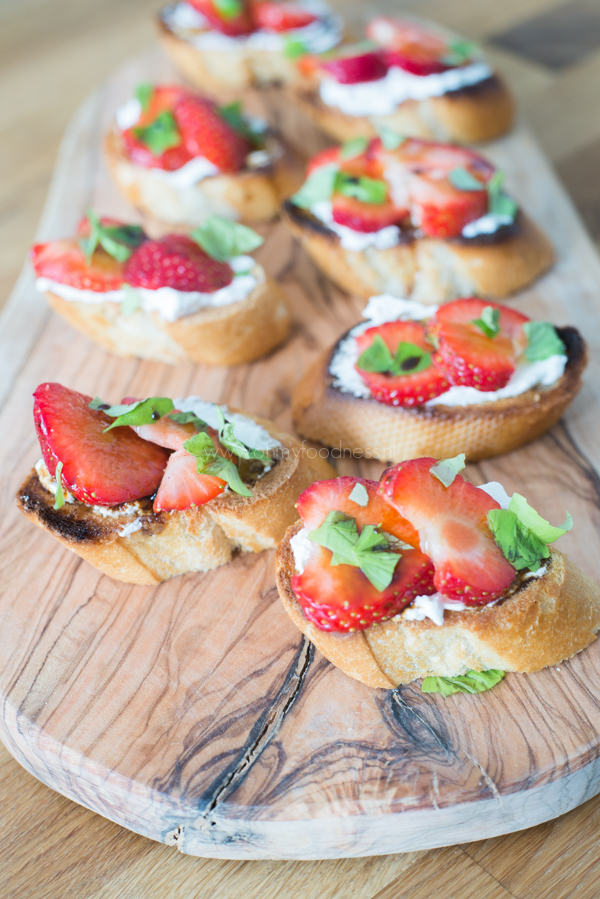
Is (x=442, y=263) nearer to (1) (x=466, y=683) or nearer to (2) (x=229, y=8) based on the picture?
(1) (x=466, y=683)

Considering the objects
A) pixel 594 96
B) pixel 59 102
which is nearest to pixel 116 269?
pixel 59 102

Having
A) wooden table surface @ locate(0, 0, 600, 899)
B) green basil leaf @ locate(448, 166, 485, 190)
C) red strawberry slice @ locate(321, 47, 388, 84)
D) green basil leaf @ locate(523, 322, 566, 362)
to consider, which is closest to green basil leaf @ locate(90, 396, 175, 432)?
wooden table surface @ locate(0, 0, 600, 899)

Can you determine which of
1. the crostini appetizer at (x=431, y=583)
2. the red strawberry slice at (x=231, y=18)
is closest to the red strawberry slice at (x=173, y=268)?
the crostini appetizer at (x=431, y=583)

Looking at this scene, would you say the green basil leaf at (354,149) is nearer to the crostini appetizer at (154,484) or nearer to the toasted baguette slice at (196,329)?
the toasted baguette slice at (196,329)

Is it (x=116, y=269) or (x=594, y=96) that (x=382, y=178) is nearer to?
(x=116, y=269)

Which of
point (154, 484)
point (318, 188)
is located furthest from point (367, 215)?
point (154, 484)
